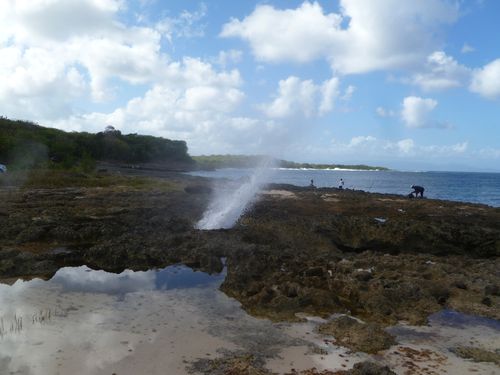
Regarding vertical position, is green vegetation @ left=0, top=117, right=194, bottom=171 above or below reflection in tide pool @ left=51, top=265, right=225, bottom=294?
above

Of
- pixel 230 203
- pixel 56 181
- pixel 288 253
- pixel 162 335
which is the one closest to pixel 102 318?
pixel 162 335

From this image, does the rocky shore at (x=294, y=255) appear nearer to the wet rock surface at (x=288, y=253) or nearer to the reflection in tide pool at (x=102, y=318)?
the wet rock surface at (x=288, y=253)

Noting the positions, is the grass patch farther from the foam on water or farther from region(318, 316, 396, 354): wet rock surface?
region(318, 316, 396, 354): wet rock surface

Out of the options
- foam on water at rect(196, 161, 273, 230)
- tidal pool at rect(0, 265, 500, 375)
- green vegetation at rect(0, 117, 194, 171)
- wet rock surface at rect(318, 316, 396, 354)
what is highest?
green vegetation at rect(0, 117, 194, 171)

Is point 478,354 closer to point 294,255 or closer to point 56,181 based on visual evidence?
point 294,255

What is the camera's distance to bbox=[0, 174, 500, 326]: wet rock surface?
44.8 feet

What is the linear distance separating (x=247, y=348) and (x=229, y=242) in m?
A: 9.18

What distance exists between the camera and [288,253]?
18.4m

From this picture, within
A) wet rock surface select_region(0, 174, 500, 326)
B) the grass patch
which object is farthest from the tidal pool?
the grass patch

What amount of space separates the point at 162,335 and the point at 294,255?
8641 millimetres

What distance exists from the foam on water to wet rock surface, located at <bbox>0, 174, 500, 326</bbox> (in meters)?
0.90

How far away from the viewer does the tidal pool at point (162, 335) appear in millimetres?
9375

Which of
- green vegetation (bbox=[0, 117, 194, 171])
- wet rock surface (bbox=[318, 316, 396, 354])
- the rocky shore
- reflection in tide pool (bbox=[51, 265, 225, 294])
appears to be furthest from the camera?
green vegetation (bbox=[0, 117, 194, 171])

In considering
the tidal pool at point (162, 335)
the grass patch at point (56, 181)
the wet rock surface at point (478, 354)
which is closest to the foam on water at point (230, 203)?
the grass patch at point (56, 181)
